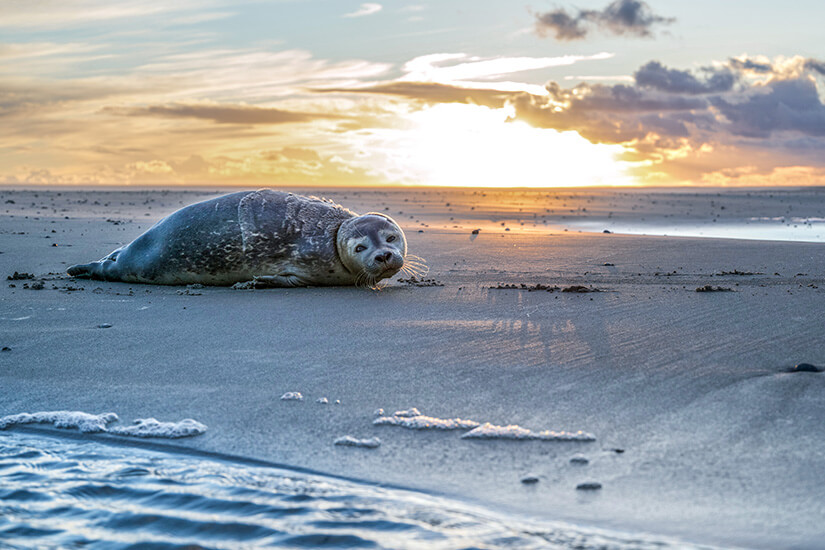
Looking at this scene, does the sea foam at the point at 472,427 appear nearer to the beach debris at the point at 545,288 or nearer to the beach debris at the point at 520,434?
the beach debris at the point at 520,434

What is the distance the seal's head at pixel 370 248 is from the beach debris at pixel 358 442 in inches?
179

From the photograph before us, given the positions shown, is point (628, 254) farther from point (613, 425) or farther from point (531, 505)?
point (531, 505)

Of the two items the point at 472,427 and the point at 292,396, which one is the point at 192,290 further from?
the point at 472,427

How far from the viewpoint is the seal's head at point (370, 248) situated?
27.6 feet

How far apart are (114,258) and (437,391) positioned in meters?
6.28

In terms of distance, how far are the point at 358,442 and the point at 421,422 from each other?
1.24ft

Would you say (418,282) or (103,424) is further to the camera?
(418,282)

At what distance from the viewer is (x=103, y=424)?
13.6 feet

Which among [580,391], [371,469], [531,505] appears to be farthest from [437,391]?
[531,505]

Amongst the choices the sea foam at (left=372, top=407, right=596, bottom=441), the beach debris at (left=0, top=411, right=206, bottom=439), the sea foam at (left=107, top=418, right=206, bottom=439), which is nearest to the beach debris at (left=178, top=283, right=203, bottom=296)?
the beach debris at (left=0, top=411, right=206, bottom=439)

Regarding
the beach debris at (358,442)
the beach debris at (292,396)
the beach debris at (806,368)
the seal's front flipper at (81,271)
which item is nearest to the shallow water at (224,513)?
the beach debris at (358,442)

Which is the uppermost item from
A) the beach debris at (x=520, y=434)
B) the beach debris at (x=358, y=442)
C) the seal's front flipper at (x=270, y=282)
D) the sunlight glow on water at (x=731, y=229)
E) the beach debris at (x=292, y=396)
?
the sunlight glow on water at (x=731, y=229)

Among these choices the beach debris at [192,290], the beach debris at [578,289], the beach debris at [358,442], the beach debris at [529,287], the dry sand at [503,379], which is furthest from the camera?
the beach debris at [192,290]

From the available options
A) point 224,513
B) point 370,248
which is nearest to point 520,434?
point 224,513
